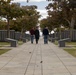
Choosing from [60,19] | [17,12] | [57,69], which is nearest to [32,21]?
[60,19]

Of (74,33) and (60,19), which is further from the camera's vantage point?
(74,33)

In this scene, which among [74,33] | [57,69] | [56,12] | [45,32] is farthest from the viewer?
[74,33]

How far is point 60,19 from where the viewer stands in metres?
44.5

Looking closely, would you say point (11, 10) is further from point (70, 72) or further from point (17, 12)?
point (70, 72)

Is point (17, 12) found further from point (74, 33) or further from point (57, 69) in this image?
point (57, 69)

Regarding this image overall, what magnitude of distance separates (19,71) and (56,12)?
3242 cm

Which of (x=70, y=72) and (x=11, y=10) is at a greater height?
(x=11, y=10)

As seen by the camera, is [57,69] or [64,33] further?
[64,33]

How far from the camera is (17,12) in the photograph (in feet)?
127

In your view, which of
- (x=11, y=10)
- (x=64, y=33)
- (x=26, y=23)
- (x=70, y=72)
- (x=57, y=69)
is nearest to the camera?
(x=70, y=72)

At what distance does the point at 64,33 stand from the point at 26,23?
9.52 metres

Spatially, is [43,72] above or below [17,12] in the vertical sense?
below

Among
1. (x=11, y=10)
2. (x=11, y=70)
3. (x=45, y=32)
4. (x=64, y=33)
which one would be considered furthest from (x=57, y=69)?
(x=64, y=33)

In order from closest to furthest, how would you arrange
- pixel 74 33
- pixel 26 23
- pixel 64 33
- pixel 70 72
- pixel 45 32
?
1. pixel 70 72
2. pixel 45 32
3. pixel 74 33
4. pixel 64 33
5. pixel 26 23
